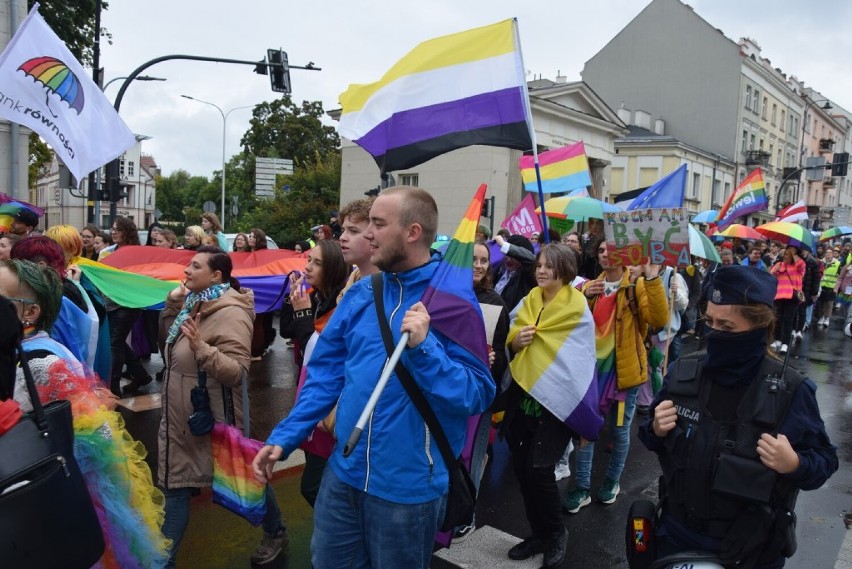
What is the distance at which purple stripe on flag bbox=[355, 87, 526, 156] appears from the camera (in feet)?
14.1

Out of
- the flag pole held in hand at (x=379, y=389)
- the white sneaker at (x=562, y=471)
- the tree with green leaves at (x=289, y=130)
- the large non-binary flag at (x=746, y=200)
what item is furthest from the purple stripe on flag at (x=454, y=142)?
the tree with green leaves at (x=289, y=130)

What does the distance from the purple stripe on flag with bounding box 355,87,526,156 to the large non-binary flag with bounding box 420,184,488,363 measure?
1.88 meters

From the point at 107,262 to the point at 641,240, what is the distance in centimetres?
544

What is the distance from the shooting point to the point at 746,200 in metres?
12.1

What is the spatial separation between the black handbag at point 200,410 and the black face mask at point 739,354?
2.37 meters

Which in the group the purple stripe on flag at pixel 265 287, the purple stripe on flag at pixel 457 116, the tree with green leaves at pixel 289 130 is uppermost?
the tree with green leaves at pixel 289 130

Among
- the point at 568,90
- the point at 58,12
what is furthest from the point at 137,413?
the point at 568,90

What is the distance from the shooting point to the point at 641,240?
4828 millimetres

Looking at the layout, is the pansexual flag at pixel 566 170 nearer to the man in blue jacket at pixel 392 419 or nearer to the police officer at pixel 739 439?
the police officer at pixel 739 439

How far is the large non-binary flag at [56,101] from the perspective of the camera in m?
5.36

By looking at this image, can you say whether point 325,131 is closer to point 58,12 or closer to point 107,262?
point 58,12

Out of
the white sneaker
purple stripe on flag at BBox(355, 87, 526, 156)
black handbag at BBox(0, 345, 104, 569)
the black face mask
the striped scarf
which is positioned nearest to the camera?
black handbag at BBox(0, 345, 104, 569)

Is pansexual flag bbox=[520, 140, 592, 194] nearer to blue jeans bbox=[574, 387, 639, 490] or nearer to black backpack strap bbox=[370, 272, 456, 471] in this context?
blue jeans bbox=[574, 387, 639, 490]

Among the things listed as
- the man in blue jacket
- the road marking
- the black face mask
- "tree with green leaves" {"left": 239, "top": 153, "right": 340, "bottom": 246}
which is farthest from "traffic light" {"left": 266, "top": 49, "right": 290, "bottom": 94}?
the black face mask
